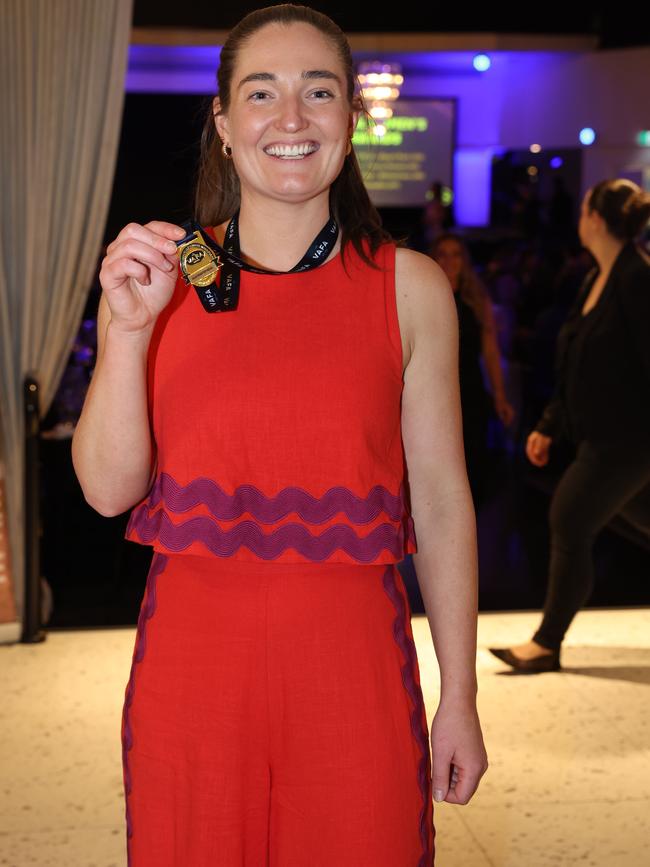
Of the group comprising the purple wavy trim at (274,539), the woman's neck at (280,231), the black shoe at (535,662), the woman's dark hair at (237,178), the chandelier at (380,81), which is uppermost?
the chandelier at (380,81)

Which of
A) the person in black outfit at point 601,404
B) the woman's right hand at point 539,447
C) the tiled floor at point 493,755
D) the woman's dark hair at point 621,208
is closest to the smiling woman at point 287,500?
the tiled floor at point 493,755

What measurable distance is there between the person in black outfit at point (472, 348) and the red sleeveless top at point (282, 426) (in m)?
2.97

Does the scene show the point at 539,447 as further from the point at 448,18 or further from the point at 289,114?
the point at 448,18

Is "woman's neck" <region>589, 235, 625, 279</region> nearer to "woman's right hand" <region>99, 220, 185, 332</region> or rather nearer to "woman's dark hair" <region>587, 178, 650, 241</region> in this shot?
"woman's dark hair" <region>587, 178, 650, 241</region>

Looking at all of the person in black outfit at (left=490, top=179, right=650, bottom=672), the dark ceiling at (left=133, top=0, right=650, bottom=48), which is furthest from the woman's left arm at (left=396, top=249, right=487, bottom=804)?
the dark ceiling at (left=133, top=0, right=650, bottom=48)

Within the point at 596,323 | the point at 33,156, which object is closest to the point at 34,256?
the point at 33,156

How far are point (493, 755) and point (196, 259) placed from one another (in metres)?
2.49

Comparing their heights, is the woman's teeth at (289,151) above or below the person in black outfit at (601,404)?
above

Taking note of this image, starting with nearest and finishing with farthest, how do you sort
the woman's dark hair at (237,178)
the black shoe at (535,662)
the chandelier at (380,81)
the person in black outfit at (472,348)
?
the woman's dark hair at (237,178), the black shoe at (535,662), the person in black outfit at (472,348), the chandelier at (380,81)

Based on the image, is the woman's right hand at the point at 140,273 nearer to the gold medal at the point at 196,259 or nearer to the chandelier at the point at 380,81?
the gold medal at the point at 196,259

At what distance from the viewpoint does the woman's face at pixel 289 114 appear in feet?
5.02

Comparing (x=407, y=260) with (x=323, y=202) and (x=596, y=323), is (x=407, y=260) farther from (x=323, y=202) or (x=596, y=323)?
(x=596, y=323)

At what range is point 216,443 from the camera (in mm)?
1510

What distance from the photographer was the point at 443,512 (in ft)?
5.18
